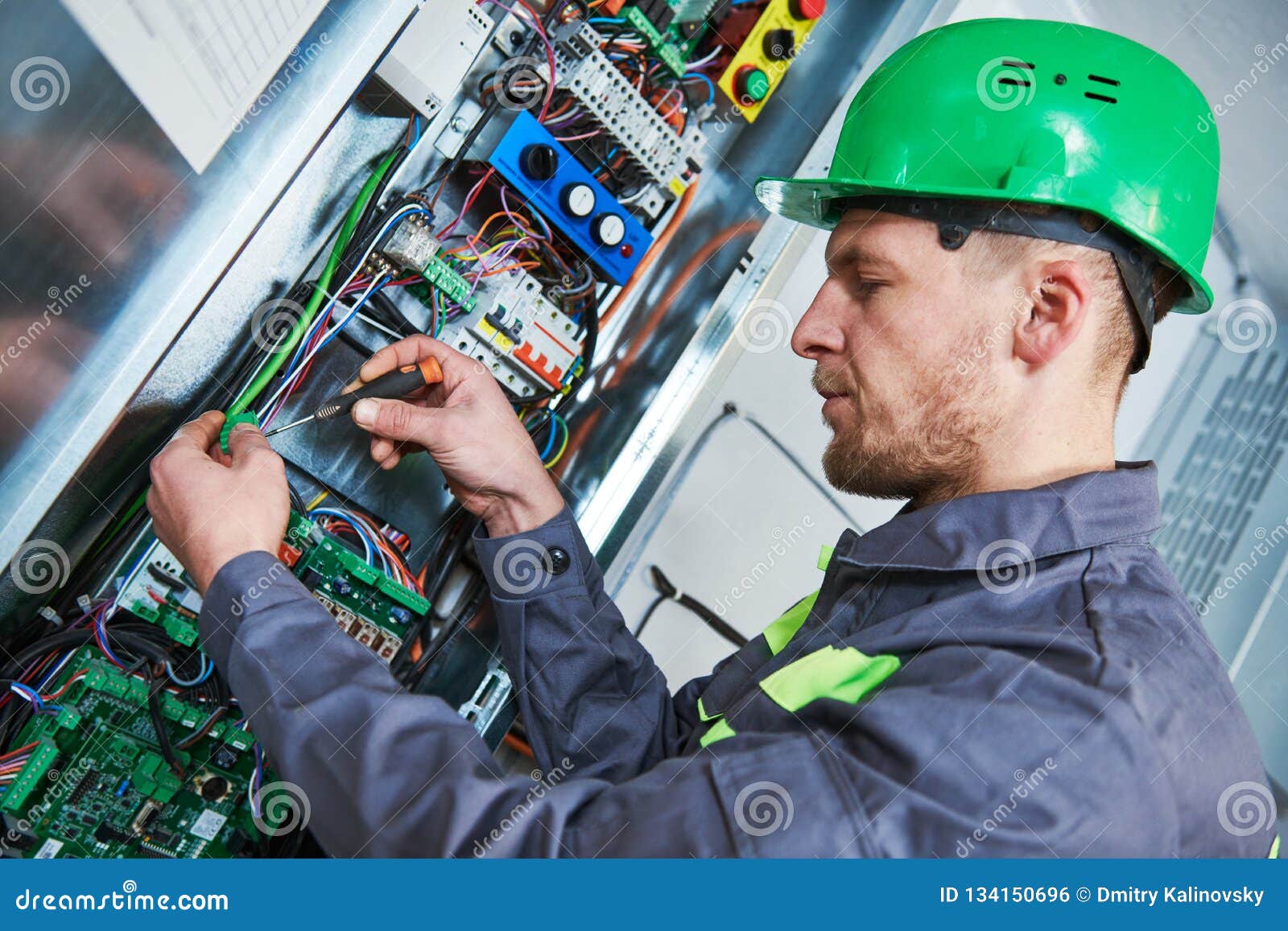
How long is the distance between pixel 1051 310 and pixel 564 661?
0.83 meters

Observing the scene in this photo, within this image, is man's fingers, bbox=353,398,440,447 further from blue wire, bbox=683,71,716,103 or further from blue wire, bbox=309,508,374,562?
blue wire, bbox=683,71,716,103

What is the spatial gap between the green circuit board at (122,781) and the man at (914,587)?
1.00 feet

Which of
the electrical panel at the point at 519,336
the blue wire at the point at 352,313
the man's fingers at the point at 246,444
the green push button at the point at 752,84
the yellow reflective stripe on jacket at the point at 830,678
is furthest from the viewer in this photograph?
the green push button at the point at 752,84

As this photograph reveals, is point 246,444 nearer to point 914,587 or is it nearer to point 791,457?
point 914,587

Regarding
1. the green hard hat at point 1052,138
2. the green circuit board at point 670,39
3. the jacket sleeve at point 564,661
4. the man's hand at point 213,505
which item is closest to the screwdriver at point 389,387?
the man's hand at point 213,505

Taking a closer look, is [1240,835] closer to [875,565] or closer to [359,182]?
[875,565]

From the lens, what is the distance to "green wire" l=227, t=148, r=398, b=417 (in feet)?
4.43

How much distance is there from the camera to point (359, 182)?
1480 millimetres

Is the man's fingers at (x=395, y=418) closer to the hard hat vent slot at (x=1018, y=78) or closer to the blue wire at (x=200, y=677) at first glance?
the blue wire at (x=200, y=677)

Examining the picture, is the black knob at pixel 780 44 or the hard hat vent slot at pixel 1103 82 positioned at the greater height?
the black knob at pixel 780 44

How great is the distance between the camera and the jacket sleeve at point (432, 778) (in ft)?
2.61

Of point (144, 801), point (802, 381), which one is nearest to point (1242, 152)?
point (802, 381)

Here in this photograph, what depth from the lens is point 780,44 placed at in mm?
1859

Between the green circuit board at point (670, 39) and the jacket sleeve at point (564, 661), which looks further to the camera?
the green circuit board at point (670, 39)
